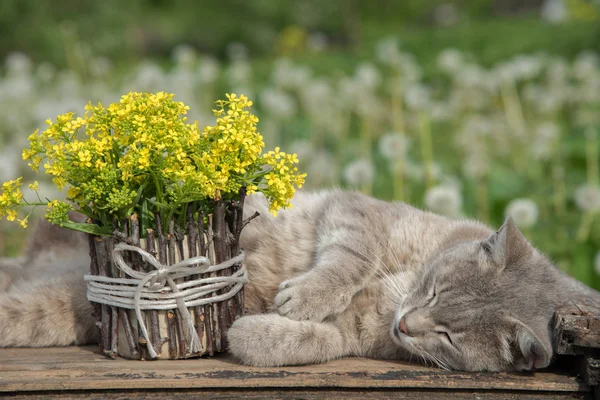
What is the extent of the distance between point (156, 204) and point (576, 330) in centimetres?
104

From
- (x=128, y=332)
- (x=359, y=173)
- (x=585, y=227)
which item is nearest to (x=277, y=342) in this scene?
(x=128, y=332)

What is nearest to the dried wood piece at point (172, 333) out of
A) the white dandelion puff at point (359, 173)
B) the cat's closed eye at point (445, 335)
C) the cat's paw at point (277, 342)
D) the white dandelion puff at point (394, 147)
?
the cat's paw at point (277, 342)

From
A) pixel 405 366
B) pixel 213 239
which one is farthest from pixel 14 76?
pixel 405 366

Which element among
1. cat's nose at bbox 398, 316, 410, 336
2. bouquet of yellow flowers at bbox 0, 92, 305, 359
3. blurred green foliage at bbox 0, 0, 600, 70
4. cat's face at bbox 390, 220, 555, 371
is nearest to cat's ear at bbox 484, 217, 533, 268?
cat's face at bbox 390, 220, 555, 371

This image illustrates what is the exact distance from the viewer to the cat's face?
1.73 meters

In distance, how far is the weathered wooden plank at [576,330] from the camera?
1612 mm

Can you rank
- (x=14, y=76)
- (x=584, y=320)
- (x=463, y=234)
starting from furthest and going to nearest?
(x=14, y=76), (x=463, y=234), (x=584, y=320)

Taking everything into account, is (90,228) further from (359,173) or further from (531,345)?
(359,173)

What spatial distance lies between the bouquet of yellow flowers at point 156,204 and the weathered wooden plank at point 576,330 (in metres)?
0.74

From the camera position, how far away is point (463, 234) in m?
2.15

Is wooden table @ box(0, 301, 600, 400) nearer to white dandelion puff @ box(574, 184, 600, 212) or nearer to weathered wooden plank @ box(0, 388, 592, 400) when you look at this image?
weathered wooden plank @ box(0, 388, 592, 400)

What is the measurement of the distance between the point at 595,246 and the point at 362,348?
2.07 m

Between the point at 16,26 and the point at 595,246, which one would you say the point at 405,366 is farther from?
the point at 16,26

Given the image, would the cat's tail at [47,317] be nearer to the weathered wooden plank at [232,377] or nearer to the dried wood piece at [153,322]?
the weathered wooden plank at [232,377]
